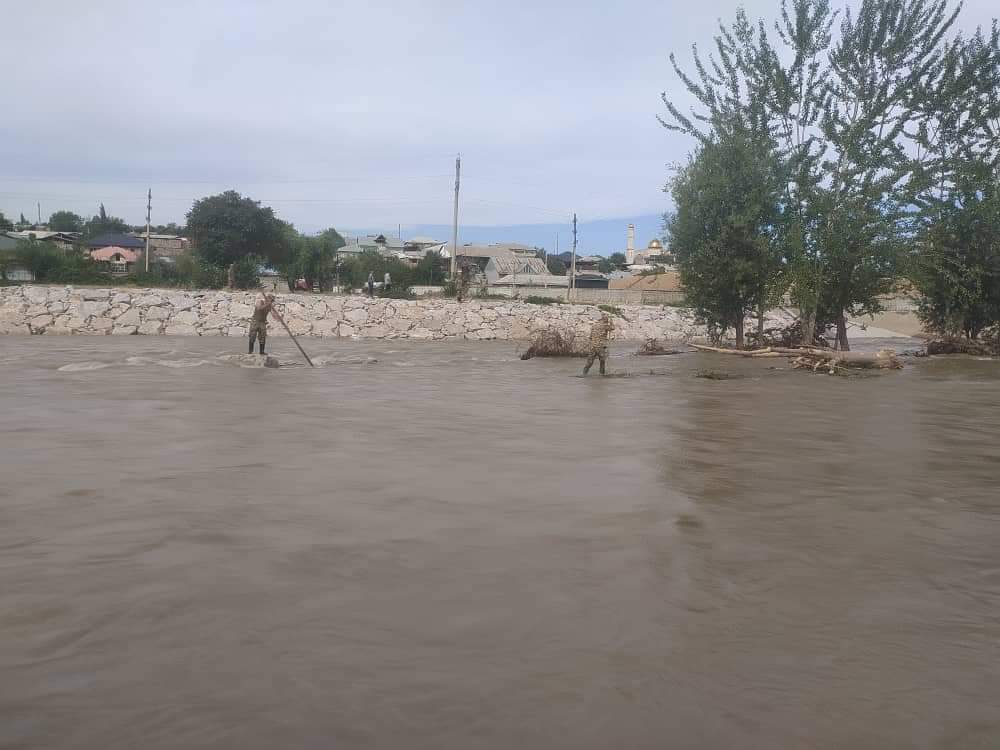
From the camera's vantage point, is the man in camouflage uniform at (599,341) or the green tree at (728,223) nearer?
the man in camouflage uniform at (599,341)

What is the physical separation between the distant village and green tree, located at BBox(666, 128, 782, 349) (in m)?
13.5

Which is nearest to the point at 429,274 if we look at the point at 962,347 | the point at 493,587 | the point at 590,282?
the point at 590,282

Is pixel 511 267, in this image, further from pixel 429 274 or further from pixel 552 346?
pixel 552 346

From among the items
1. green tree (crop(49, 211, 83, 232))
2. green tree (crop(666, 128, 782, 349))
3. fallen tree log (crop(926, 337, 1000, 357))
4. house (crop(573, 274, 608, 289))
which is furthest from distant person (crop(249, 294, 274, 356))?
green tree (crop(49, 211, 83, 232))

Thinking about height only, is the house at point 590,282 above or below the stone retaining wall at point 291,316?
above

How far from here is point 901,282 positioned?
972 inches

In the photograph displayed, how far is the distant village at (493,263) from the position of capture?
53062mm

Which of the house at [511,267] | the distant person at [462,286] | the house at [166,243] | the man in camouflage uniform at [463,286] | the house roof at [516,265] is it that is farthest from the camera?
the house at [166,243]

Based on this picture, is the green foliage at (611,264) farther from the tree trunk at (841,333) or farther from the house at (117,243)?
the tree trunk at (841,333)

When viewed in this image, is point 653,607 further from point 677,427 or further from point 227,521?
point 677,427

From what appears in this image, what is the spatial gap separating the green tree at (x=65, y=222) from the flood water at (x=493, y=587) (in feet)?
392

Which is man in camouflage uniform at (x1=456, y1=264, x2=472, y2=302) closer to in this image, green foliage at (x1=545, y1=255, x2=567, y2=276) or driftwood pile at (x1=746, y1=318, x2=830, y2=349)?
driftwood pile at (x1=746, y1=318, x2=830, y2=349)

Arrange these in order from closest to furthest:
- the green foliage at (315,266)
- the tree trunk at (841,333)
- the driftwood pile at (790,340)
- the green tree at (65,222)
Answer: the tree trunk at (841,333) → the driftwood pile at (790,340) → the green foliage at (315,266) → the green tree at (65,222)

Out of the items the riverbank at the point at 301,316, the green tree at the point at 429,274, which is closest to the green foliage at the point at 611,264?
the green tree at the point at 429,274
